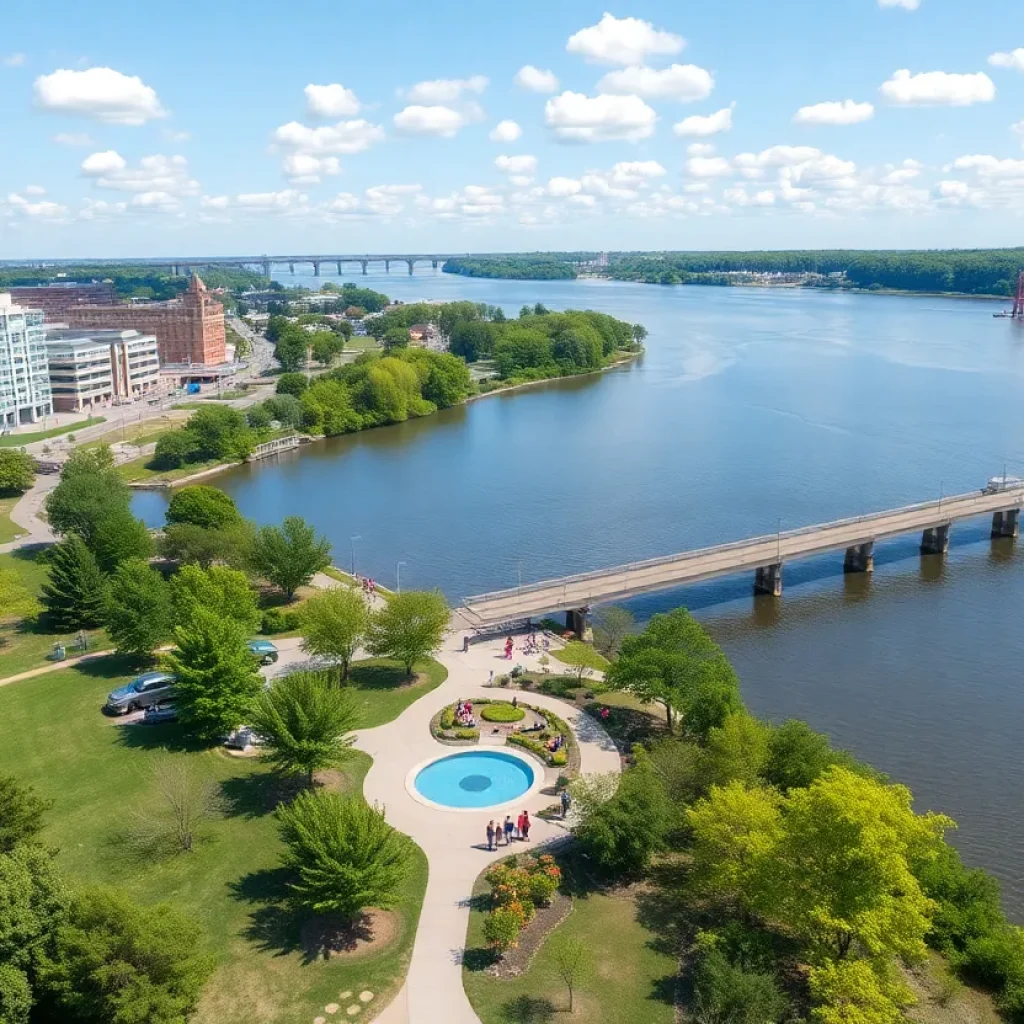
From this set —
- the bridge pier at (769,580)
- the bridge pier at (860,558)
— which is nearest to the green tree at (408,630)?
the bridge pier at (769,580)

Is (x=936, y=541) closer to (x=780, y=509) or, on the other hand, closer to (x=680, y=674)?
(x=780, y=509)

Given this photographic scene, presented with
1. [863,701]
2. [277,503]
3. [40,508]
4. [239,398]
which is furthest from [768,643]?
[239,398]

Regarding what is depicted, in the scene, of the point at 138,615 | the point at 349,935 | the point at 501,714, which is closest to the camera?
the point at 349,935

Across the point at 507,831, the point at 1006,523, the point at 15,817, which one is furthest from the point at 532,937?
the point at 1006,523

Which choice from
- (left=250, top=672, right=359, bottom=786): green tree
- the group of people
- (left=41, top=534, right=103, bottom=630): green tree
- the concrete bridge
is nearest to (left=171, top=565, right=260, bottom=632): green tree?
(left=41, top=534, right=103, bottom=630): green tree

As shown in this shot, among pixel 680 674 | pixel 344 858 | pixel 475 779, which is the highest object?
pixel 680 674

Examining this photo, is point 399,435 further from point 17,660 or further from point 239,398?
point 17,660

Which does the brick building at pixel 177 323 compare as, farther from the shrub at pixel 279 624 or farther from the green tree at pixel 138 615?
the green tree at pixel 138 615
